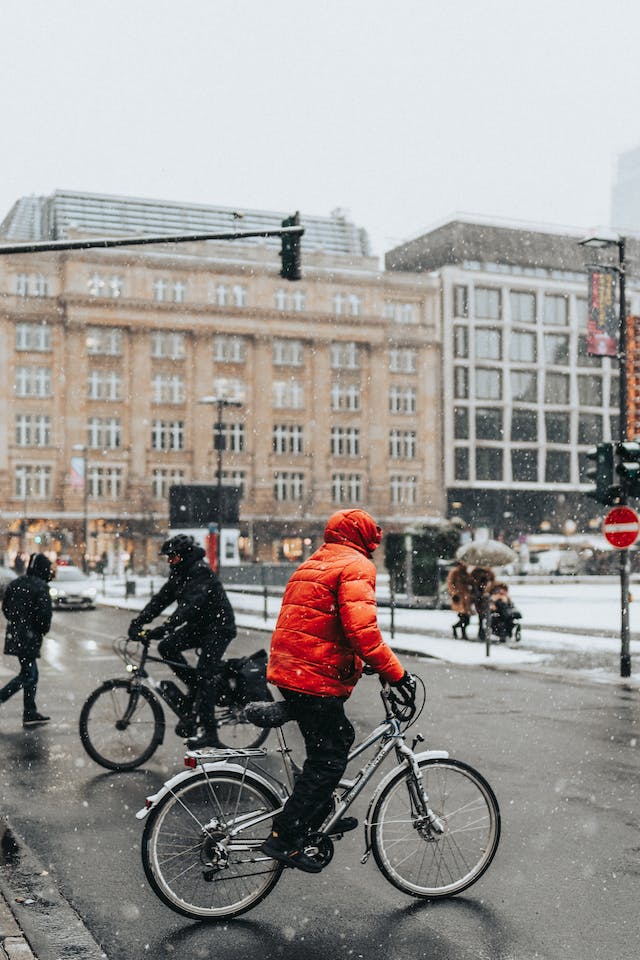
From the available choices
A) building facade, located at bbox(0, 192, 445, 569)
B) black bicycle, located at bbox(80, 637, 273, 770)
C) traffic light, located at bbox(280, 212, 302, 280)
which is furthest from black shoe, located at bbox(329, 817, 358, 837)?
building facade, located at bbox(0, 192, 445, 569)

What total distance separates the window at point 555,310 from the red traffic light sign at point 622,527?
78.9 metres

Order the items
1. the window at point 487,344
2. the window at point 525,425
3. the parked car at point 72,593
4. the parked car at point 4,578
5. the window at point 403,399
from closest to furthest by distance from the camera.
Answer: the parked car at point 72,593 → the parked car at point 4,578 → the window at point 403,399 → the window at point 487,344 → the window at point 525,425

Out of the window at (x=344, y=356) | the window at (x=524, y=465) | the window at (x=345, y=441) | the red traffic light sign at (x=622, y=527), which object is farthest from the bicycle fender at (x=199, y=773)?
the window at (x=524, y=465)

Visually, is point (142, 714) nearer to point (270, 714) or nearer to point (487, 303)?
point (270, 714)

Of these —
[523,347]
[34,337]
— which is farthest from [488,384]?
[34,337]

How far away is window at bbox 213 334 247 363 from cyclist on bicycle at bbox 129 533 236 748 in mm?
75169

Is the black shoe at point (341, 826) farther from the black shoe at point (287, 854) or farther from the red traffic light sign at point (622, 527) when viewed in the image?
the red traffic light sign at point (622, 527)

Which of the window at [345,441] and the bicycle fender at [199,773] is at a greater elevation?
the window at [345,441]

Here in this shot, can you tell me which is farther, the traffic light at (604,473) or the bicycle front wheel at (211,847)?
the traffic light at (604,473)

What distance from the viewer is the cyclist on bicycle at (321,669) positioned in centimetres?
507

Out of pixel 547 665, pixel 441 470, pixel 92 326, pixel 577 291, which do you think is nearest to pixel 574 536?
pixel 441 470

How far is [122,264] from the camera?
7975cm

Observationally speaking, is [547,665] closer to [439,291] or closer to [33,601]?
[33,601]

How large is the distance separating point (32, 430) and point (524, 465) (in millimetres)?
39194
